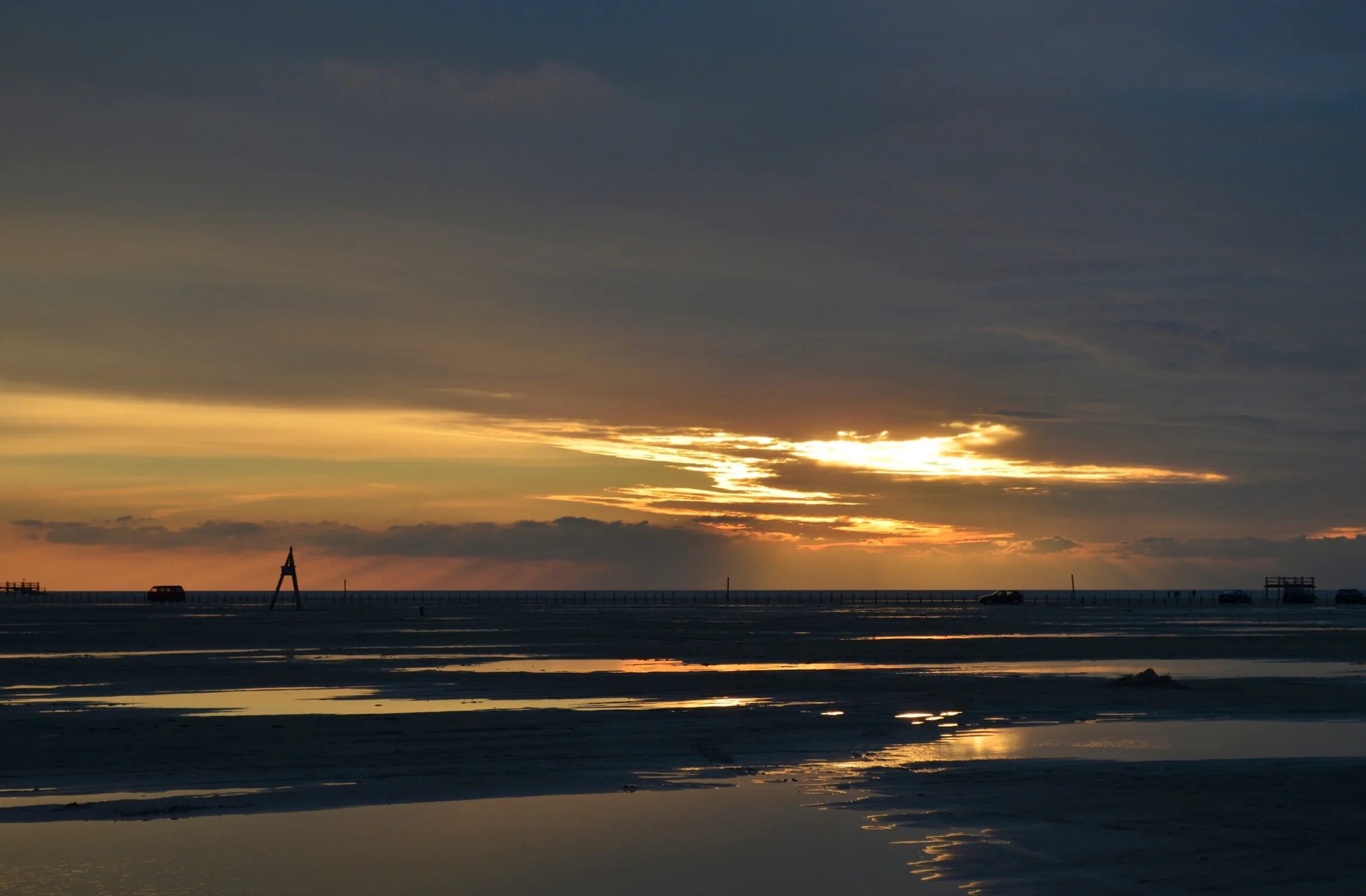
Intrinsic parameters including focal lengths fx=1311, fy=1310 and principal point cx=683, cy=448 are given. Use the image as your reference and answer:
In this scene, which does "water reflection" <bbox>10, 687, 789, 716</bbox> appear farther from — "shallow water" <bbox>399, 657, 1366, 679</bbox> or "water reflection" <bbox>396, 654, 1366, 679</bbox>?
"shallow water" <bbox>399, 657, 1366, 679</bbox>

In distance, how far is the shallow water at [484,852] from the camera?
578 inches

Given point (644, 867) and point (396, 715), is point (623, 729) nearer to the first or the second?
point (396, 715)

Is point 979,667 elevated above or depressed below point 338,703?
above

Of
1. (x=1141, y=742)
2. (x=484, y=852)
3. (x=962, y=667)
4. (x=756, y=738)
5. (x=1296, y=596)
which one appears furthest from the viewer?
(x=1296, y=596)

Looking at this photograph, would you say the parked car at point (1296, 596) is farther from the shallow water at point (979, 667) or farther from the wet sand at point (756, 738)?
the shallow water at point (979, 667)

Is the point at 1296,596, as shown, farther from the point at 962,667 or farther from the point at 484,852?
the point at 484,852

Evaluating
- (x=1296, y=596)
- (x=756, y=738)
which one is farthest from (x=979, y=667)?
(x=1296, y=596)

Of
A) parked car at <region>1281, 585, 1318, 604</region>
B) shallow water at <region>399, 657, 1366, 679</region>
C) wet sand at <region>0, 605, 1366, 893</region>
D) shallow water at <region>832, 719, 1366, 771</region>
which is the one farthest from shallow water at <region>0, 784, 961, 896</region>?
parked car at <region>1281, 585, 1318, 604</region>

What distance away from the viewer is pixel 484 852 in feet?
54.1

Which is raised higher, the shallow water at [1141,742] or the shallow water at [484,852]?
the shallow water at [1141,742]

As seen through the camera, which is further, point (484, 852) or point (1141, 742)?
point (1141, 742)

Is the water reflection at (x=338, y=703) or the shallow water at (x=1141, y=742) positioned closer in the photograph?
the shallow water at (x=1141, y=742)

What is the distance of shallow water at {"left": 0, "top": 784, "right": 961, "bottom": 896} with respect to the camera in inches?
578

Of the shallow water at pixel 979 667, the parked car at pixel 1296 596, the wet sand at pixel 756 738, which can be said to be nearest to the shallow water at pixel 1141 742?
the wet sand at pixel 756 738
